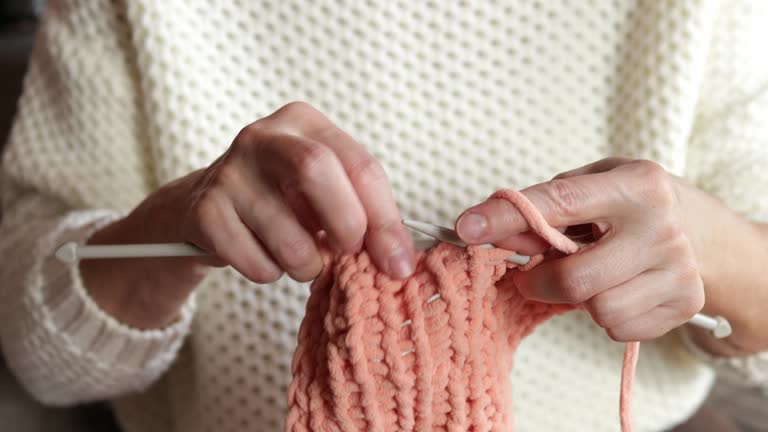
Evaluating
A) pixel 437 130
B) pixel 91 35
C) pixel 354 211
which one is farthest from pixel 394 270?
pixel 91 35

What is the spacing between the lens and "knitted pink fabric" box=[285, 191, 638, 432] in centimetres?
43

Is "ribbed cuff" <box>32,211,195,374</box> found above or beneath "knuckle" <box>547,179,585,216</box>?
beneath

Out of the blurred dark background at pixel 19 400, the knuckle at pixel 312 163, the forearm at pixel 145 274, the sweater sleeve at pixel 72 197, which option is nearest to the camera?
the knuckle at pixel 312 163

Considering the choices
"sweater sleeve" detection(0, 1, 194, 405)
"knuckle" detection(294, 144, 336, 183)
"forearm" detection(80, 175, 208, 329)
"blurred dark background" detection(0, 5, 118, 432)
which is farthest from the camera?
"blurred dark background" detection(0, 5, 118, 432)

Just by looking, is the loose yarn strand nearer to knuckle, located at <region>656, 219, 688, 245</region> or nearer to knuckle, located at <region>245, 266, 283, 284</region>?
knuckle, located at <region>656, 219, 688, 245</region>

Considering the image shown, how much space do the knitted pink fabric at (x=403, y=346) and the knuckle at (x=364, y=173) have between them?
0.05 meters

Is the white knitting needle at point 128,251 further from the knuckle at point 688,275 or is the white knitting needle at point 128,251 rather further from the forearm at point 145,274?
the knuckle at point 688,275

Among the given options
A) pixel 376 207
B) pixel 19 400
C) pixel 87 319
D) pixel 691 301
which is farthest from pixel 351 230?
pixel 19 400

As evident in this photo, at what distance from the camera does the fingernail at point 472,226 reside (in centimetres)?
40

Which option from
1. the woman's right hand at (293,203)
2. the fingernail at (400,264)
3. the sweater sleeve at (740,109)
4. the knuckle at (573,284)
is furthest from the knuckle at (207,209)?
the sweater sleeve at (740,109)

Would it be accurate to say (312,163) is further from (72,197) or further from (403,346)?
(72,197)

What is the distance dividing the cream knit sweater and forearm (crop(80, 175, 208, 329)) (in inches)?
1.3

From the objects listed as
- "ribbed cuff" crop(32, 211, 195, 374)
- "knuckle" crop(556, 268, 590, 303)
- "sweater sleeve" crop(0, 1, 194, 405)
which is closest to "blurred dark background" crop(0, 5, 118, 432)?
"sweater sleeve" crop(0, 1, 194, 405)

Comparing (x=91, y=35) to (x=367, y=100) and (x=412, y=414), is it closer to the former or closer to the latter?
(x=367, y=100)
